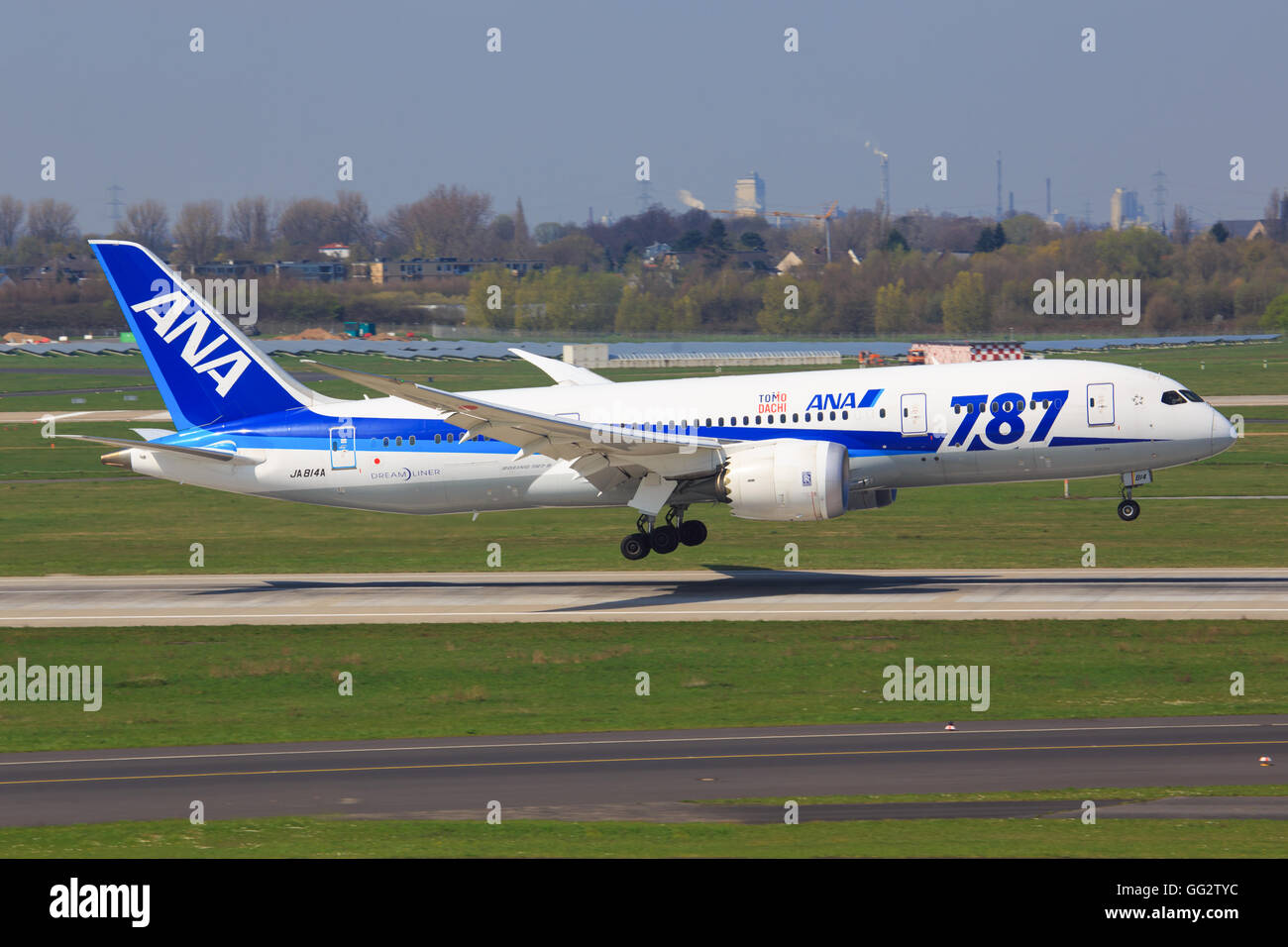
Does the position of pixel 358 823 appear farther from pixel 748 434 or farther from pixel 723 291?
pixel 723 291

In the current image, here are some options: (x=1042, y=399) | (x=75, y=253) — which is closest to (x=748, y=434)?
(x=1042, y=399)

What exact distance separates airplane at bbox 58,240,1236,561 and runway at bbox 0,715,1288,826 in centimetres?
1440

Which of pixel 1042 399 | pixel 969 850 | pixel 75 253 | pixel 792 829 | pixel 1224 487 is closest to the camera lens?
pixel 969 850

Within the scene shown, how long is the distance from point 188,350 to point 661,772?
27.8 metres

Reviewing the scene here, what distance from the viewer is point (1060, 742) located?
27062 millimetres

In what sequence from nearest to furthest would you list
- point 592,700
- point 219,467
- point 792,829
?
point 792,829
point 592,700
point 219,467

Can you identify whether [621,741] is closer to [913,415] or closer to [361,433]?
[913,415]

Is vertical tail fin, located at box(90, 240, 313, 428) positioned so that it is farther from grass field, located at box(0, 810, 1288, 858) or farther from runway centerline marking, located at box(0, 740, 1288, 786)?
grass field, located at box(0, 810, 1288, 858)

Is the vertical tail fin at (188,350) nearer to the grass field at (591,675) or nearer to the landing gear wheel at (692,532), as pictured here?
the grass field at (591,675)

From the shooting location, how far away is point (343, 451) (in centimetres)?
4662

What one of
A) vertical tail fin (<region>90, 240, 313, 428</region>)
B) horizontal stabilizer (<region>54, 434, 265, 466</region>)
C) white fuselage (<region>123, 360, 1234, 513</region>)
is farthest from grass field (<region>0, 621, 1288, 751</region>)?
vertical tail fin (<region>90, 240, 313, 428</region>)

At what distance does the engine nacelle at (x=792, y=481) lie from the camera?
4147cm

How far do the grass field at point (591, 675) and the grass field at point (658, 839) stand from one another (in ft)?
22.2

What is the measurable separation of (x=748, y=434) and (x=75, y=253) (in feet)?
489
